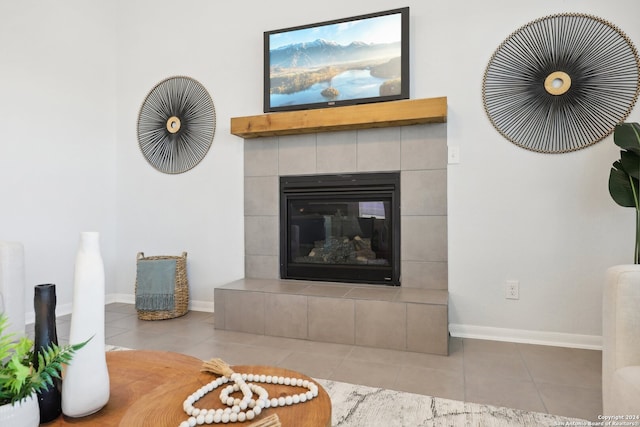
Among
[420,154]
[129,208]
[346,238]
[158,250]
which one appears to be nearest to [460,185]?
[420,154]

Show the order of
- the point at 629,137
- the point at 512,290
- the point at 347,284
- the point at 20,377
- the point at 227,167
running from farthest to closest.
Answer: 1. the point at 227,167
2. the point at 347,284
3. the point at 512,290
4. the point at 629,137
5. the point at 20,377

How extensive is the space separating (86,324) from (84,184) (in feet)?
9.52

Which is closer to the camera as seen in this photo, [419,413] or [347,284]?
[419,413]

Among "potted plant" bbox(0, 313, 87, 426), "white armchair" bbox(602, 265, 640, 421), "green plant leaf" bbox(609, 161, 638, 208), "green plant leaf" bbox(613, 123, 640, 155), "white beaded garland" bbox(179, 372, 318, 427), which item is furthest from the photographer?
"green plant leaf" bbox(609, 161, 638, 208)

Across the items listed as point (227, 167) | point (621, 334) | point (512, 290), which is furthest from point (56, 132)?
point (621, 334)

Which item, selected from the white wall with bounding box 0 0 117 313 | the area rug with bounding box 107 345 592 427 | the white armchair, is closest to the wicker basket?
the white wall with bounding box 0 0 117 313

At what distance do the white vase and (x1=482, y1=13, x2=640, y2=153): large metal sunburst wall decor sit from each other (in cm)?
263

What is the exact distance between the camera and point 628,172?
6.64 ft

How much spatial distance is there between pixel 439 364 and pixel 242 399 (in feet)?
4.82

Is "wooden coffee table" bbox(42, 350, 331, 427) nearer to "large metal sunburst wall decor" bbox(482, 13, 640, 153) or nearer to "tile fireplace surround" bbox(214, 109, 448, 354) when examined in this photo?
"tile fireplace surround" bbox(214, 109, 448, 354)

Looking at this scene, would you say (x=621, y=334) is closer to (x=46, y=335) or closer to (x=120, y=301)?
(x=46, y=335)

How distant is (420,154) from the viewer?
8.79 feet

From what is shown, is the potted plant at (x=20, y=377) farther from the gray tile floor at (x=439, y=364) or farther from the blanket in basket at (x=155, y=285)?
the blanket in basket at (x=155, y=285)

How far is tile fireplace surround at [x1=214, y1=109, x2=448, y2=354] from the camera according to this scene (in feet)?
7.65
